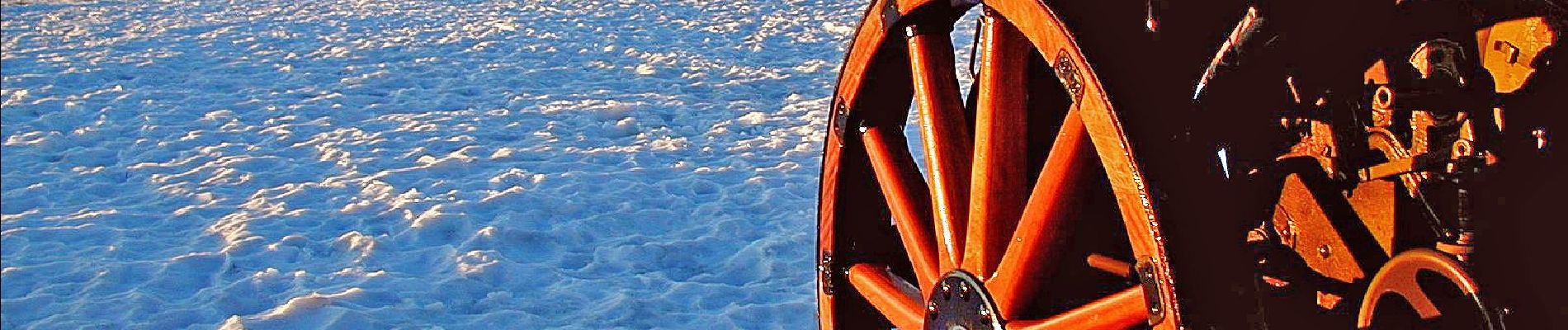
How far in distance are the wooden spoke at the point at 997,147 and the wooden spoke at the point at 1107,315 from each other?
13 centimetres

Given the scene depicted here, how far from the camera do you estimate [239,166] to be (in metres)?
6.91

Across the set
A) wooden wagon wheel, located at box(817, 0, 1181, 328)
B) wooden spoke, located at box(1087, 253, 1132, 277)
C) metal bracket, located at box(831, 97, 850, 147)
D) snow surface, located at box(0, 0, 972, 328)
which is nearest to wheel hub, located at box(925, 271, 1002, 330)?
wooden wagon wheel, located at box(817, 0, 1181, 328)

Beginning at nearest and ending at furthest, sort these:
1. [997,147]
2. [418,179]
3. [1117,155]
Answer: [1117,155] → [997,147] → [418,179]

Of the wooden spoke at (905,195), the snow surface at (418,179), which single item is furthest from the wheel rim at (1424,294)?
the snow surface at (418,179)

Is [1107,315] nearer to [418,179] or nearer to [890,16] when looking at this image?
[890,16]

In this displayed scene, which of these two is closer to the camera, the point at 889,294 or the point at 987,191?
the point at 987,191

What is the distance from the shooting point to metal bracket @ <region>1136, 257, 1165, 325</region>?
158 cm

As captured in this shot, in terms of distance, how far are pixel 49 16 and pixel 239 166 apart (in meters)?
9.70

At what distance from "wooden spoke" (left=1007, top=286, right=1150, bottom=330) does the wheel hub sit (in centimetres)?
8

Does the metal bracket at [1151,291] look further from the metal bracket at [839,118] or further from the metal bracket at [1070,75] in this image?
the metal bracket at [839,118]

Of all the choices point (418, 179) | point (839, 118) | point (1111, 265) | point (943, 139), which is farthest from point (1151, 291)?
point (418, 179)

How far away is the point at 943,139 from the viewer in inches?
84.7

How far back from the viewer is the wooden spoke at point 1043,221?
1734 mm

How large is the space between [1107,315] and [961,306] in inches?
13.5
